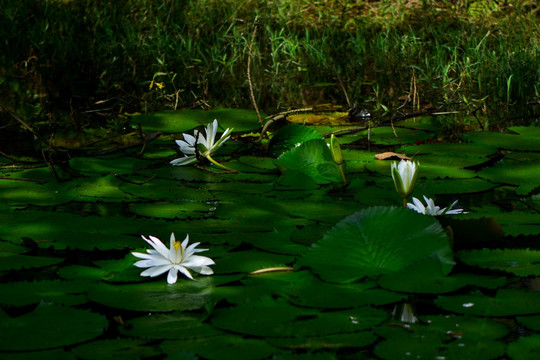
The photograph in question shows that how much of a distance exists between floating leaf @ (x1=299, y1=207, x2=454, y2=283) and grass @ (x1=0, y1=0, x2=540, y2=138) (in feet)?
6.08

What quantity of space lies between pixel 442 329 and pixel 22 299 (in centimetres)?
84

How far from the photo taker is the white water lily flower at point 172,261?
162 cm

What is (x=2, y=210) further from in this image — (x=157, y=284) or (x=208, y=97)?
(x=208, y=97)

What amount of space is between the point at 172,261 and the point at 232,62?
108 inches

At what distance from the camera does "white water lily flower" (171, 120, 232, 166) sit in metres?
2.69

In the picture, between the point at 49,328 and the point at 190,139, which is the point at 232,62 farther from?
the point at 49,328

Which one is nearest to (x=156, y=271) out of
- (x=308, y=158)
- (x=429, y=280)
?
(x=429, y=280)

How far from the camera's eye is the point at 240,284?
1626mm

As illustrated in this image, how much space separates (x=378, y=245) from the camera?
1.65 m

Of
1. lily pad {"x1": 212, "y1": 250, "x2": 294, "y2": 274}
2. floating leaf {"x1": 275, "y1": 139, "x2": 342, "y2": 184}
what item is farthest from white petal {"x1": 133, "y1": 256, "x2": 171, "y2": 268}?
floating leaf {"x1": 275, "y1": 139, "x2": 342, "y2": 184}

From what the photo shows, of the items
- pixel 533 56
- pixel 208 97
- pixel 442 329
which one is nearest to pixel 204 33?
pixel 208 97

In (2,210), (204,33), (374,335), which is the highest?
(204,33)

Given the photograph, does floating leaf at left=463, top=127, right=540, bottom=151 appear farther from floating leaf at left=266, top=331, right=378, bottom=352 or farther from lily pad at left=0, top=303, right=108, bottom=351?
lily pad at left=0, top=303, right=108, bottom=351

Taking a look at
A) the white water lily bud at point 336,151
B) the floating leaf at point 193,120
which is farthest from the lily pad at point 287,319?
the floating leaf at point 193,120
